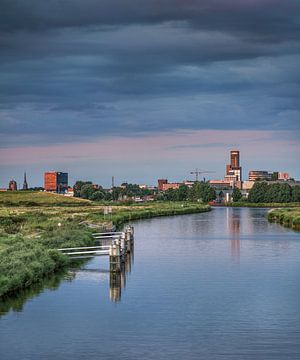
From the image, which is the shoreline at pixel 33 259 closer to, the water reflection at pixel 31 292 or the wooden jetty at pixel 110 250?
the water reflection at pixel 31 292

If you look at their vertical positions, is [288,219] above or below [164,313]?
above

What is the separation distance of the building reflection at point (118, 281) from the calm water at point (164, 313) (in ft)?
0.30

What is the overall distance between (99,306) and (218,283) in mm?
8239

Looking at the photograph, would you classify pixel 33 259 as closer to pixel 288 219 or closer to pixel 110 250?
pixel 110 250

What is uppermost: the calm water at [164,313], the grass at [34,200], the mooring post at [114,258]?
the grass at [34,200]

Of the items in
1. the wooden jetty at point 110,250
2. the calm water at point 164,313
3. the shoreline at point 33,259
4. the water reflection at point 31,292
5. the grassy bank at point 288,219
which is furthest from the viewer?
the grassy bank at point 288,219

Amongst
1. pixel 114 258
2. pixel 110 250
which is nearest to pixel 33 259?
pixel 110 250

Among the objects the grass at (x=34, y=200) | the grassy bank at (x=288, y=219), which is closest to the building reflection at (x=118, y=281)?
the grassy bank at (x=288, y=219)

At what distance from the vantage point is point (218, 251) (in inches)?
2122

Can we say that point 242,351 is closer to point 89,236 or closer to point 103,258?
point 103,258

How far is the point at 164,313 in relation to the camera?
28484 millimetres

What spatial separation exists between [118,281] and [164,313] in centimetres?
848

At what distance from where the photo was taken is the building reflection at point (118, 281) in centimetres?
3262

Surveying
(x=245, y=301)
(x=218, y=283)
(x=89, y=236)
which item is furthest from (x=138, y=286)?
(x=89, y=236)
